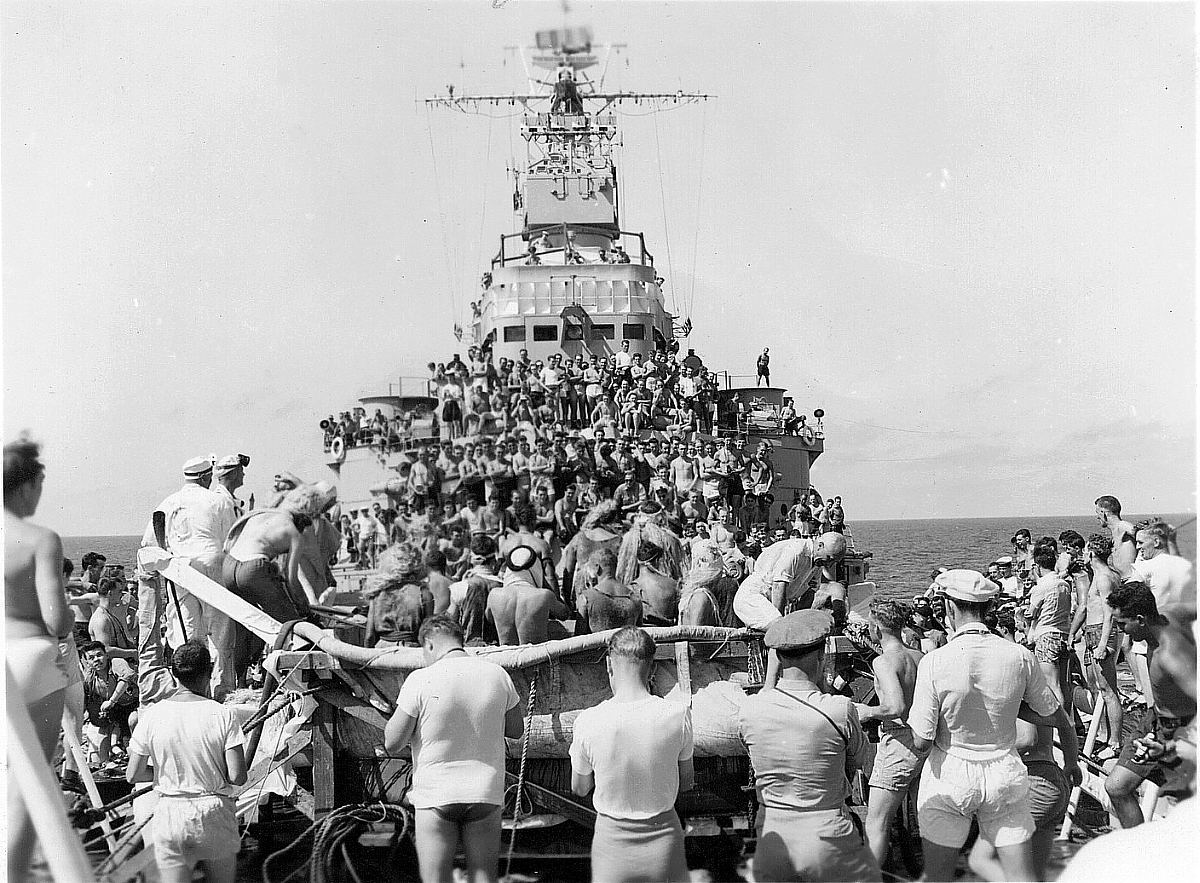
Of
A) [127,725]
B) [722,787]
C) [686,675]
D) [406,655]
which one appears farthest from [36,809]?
[127,725]

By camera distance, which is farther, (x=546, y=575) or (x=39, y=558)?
(x=546, y=575)

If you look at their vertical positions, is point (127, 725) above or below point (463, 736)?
below

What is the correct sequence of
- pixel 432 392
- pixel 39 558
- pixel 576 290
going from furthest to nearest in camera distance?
1. pixel 576 290
2. pixel 432 392
3. pixel 39 558

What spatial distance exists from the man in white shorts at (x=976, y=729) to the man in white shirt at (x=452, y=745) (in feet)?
5.74

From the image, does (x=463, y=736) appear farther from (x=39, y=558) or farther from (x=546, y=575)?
(x=546, y=575)

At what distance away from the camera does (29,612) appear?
165 inches

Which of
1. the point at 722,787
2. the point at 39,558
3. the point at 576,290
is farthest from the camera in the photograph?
the point at 576,290

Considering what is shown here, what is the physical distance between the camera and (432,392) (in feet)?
55.5

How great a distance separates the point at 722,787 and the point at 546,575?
5.78 ft

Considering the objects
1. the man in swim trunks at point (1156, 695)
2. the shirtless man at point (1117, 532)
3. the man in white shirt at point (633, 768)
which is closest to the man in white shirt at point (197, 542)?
the man in white shirt at point (633, 768)

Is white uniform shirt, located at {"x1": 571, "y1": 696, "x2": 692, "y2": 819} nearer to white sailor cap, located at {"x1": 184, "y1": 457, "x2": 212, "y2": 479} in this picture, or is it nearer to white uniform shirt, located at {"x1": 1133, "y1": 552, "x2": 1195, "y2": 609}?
white sailor cap, located at {"x1": 184, "y1": 457, "x2": 212, "y2": 479}

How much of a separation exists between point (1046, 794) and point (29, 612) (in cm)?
435

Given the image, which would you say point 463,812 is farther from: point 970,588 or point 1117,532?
point 1117,532

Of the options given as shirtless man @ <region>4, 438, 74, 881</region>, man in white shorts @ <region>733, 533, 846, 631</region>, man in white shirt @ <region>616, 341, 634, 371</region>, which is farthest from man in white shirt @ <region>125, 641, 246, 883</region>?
man in white shirt @ <region>616, 341, 634, 371</region>
